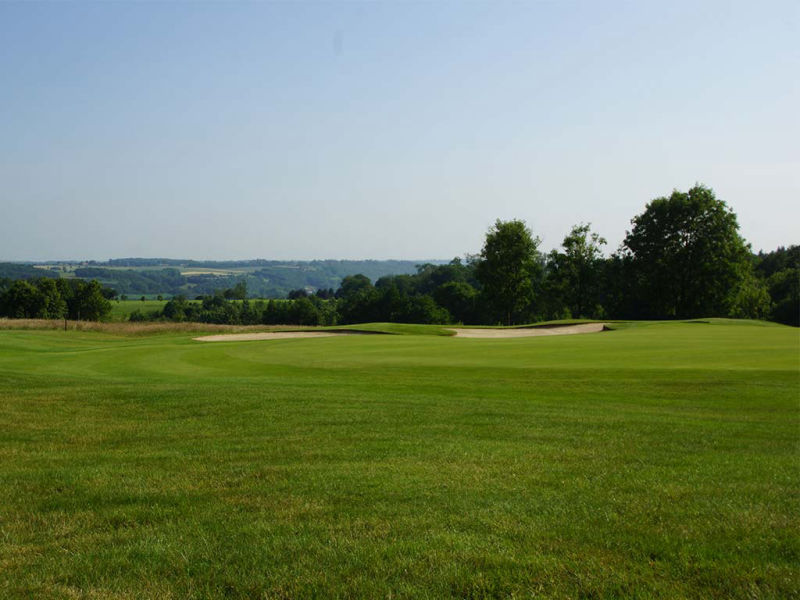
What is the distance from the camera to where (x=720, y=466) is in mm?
7738

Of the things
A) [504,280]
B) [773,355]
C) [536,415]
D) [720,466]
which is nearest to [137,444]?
[536,415]

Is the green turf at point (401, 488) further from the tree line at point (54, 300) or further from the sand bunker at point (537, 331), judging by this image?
the tree line at point (54, 300)

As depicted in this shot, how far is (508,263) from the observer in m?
63.1

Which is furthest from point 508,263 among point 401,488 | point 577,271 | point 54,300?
point 54,300

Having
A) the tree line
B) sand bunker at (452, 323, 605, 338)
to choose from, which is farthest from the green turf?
the tree line

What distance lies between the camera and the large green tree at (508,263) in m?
63.0

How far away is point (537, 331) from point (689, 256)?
87.0 feet

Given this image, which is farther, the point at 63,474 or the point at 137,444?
the point at 137,444

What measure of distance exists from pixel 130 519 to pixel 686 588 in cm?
489

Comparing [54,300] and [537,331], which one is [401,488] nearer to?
[537,331]

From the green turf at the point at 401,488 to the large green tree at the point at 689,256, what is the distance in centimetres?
4718

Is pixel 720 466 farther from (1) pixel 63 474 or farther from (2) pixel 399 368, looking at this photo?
(2) pixel 399 368

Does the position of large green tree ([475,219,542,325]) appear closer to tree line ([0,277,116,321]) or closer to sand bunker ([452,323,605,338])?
sand bunker ([452,323,605,338])

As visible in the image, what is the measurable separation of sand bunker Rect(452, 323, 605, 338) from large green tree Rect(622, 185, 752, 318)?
20.5 meters
